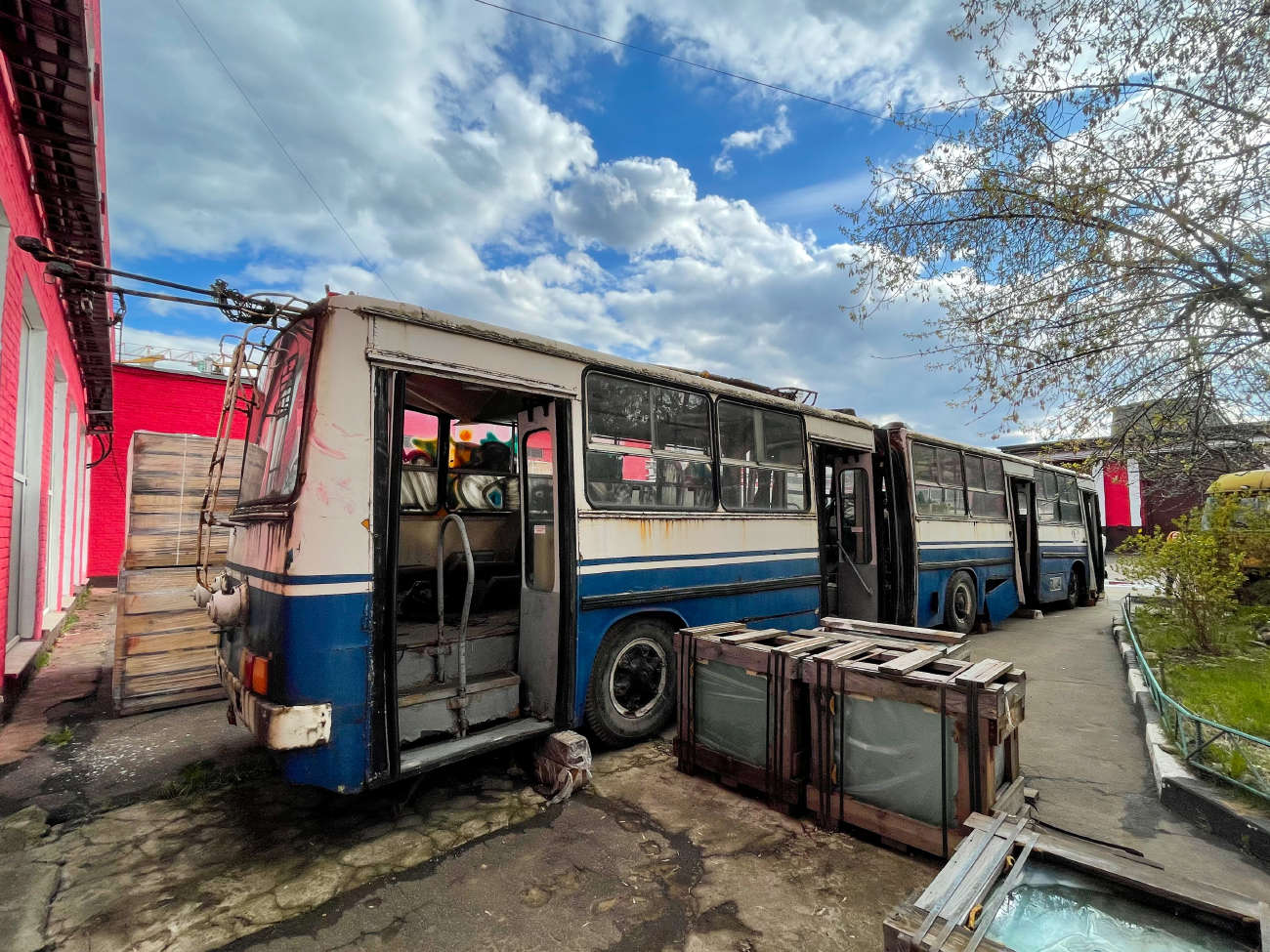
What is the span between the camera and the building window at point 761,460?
18.1 feet

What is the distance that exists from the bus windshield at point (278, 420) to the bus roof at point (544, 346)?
364 mm

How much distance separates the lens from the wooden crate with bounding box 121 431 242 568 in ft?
19.0

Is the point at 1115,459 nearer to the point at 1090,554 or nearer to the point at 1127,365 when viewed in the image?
the point at 1127,365

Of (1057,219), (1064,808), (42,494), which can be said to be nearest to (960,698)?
(1064,808)

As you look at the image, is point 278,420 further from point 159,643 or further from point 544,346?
point 159,643

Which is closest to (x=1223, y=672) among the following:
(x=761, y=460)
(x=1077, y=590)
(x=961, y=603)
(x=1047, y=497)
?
(x=961, y=603)

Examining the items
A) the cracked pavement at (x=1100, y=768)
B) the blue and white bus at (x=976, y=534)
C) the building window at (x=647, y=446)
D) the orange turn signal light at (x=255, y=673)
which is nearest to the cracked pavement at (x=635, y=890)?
the orange turn signal light at (x=255, y=673)

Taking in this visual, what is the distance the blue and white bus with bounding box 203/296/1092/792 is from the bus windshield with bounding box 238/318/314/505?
0.03 m

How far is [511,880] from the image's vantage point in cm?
308

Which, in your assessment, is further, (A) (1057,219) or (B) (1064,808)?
(A) (1057,219)

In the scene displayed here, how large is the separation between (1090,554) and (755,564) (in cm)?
1187

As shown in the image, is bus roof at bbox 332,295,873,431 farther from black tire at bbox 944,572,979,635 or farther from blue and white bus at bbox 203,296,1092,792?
black tire at bbox 944,572,979,635

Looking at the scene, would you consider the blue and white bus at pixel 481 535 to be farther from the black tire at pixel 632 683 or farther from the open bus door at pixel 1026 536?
the open bus door at pixel 1026 536

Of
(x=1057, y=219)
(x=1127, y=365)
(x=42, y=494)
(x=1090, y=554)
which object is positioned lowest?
(x=1090, y=554)
